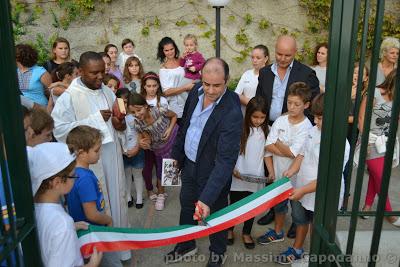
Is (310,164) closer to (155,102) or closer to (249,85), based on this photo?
(249,85)

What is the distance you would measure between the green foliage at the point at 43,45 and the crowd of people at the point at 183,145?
13.2 feet

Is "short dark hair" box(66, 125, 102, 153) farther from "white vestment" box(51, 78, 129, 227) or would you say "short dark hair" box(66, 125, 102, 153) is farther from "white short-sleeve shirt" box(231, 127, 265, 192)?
"white short-sleeve shirt" box(231, 127, 265, 192)

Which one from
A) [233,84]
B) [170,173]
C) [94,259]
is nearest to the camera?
[94,259]

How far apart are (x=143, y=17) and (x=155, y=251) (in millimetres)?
5938

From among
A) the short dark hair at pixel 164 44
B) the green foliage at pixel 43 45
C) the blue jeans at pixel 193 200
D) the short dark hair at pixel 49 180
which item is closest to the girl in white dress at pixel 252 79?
the short dark hair at pixel 164 44

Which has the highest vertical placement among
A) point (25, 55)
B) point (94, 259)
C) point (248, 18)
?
point (248, 18)

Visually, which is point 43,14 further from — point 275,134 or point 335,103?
point 335,103

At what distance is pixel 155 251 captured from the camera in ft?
12.1

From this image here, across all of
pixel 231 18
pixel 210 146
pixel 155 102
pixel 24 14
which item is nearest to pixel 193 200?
pixel 210 146

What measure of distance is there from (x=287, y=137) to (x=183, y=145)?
0.90m

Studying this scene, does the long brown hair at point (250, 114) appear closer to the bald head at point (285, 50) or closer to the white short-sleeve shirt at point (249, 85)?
the bald head at point (285, 50)

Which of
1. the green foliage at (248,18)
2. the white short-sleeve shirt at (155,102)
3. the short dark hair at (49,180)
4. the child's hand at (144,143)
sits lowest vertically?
the child's hand at (144,143)

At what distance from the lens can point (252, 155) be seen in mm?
3617

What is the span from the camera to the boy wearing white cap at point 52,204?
1.91 metres
